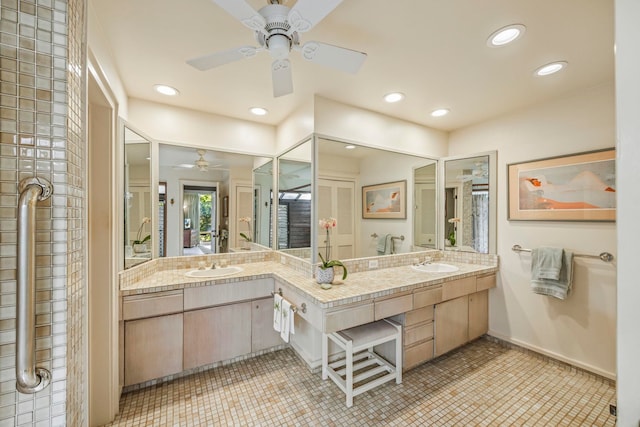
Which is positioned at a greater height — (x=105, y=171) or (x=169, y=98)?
(x=169, y=98)

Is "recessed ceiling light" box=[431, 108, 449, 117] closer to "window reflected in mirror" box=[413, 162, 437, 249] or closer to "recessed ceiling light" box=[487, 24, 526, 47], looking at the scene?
"window reflected in mirror" box=[413, 162, 437, 249]

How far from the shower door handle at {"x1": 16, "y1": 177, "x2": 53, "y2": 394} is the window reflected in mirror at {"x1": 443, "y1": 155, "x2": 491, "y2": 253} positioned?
3300 millimetres

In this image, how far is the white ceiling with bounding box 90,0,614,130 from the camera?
135 cm

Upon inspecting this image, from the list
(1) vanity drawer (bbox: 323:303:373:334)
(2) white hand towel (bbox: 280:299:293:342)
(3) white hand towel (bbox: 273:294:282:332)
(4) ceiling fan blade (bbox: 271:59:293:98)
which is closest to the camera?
(4) ceiling fan blade (bbox: 271:59:293:98)

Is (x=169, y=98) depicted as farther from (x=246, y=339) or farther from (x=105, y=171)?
(x=246, y=339)

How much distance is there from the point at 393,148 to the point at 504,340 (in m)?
2.32

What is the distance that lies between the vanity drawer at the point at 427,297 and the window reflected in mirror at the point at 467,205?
0.98 m

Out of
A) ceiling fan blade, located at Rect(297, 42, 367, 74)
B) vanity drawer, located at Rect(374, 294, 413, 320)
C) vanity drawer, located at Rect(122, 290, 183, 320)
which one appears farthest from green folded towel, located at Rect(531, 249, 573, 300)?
vanity drawer, located at Rect(122, 290, 183, 320)

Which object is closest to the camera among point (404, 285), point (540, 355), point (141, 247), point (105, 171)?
point (105, 171)

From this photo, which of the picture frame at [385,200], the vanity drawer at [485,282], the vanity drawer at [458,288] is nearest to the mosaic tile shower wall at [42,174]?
the picture frame at [385,200]

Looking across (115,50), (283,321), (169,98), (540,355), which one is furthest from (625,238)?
(169,98)

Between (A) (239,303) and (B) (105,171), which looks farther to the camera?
(A) (239,303)

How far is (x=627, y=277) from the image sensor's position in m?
0.58

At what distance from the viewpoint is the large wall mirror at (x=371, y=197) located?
2443 millimetres
